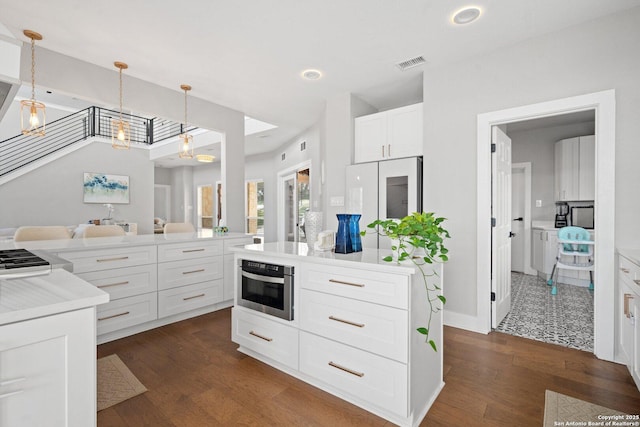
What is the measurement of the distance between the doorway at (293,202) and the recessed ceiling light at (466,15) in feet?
14.6

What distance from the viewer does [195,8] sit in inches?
90.1

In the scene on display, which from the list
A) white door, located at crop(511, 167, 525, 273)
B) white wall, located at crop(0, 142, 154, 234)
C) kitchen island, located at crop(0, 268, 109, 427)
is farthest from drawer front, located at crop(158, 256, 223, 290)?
white wall, located at crop(0, 142, 154, 234)

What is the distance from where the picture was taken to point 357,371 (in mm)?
1715

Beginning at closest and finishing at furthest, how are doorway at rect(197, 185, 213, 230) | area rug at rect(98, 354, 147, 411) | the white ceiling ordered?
area rug at rect(98, 354, 147, 411)
the white ceiling
doorway at rect(197, 185, 213, 230)

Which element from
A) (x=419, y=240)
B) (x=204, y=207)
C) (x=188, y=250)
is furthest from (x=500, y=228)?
(x=204, y=207)

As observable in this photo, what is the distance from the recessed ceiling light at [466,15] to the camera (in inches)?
89.8

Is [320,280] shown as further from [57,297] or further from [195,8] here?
[195,8]

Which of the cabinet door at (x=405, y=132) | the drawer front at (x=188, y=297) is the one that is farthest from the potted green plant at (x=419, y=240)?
the drawer front at (x=188, y=297)

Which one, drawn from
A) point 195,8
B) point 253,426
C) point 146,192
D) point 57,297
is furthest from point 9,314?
point 146,192

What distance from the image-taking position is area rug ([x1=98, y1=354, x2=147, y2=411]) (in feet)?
6.06

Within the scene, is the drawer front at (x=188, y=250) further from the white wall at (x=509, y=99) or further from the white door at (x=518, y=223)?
the white door at (x=518, y=223)

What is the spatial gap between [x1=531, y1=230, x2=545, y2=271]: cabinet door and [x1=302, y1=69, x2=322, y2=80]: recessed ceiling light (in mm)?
4413

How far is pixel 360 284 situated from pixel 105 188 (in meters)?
7.82

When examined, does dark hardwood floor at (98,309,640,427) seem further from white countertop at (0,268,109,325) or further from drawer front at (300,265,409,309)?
→ white countertop at (0,268,109,325)
